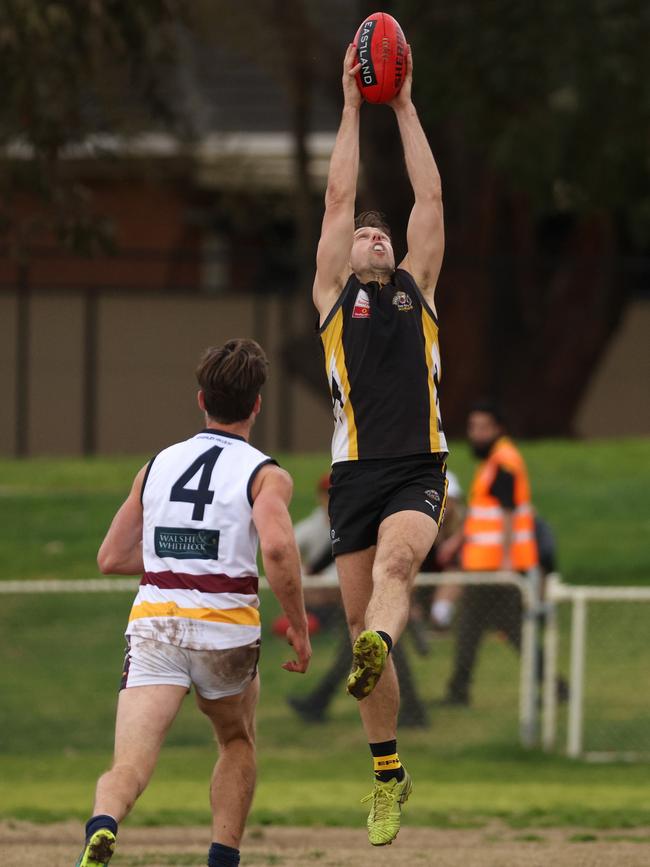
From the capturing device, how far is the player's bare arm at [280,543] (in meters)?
6.27

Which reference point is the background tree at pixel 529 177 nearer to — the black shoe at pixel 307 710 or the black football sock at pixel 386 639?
the black shoe at pixel 307 710

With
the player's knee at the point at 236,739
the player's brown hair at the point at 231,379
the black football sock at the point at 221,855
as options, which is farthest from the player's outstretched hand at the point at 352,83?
the black football sock at the point at 221,855

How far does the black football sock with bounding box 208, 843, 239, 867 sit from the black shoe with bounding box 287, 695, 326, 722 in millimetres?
6143

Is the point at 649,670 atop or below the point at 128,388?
below

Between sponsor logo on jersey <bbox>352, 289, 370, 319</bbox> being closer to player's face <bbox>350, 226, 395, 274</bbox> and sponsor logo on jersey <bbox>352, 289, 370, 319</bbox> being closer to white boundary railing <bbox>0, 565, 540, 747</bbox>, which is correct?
player's face <bbox>350, 226, 395, 274</bbox>

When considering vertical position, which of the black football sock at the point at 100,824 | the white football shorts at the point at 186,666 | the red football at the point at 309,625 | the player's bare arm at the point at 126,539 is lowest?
the red football at the point at 309,625

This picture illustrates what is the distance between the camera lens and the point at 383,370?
7.13 meters

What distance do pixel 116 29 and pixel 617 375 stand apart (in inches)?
518

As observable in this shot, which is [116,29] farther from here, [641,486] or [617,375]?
[617,375]

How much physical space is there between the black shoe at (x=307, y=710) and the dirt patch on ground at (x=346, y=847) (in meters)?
3.09

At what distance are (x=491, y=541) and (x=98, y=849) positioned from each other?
751 cm

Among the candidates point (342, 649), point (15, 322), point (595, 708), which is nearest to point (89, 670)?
point (342, 649)

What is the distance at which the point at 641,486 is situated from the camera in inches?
735

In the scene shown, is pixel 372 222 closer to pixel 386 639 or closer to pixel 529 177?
pixel 386 639
